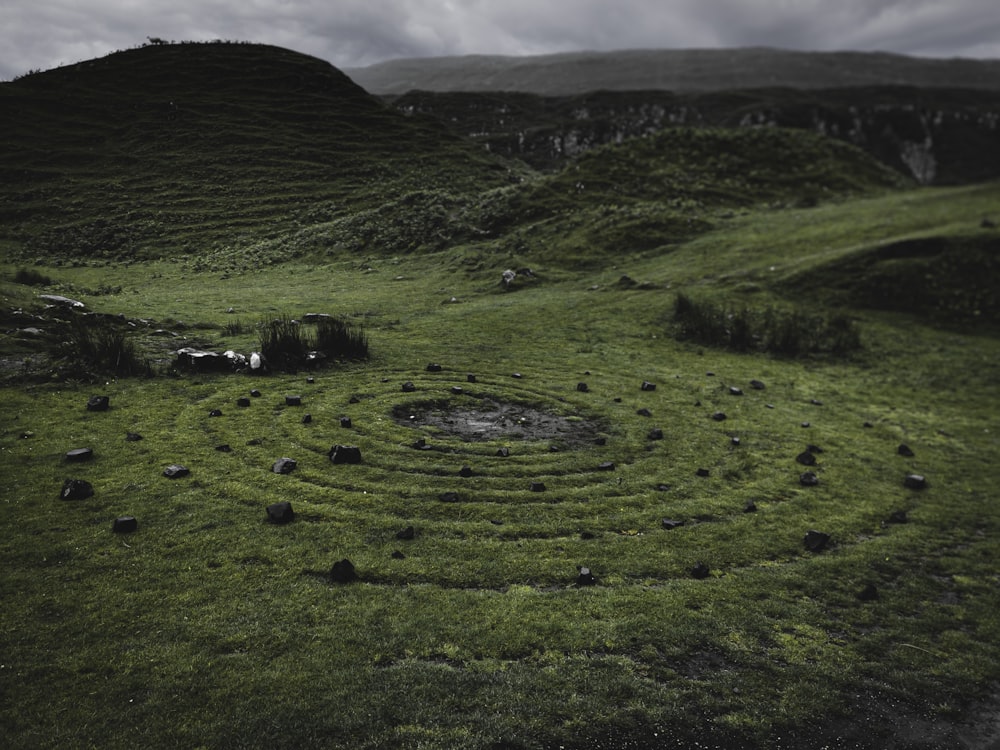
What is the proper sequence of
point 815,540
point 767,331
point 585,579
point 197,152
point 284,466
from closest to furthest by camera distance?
point 585,579 < point 815,540 < point 284,466 < point 767,331 < point 197,152

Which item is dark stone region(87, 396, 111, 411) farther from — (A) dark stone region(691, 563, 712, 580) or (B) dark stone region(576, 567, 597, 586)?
(A) dark stone region(691, 563, 712, 580)

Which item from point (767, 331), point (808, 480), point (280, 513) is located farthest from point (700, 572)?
point (767, 331)

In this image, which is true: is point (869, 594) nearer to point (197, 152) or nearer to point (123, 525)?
point (123, 525)

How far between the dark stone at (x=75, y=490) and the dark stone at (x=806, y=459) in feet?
57.1

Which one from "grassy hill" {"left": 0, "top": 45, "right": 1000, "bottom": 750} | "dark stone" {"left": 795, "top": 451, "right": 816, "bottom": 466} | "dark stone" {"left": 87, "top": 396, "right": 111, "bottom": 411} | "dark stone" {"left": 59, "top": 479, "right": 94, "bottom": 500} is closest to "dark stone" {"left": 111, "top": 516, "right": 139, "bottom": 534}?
"grassy hill" {"left": 0, "top": 45, "right": 1000, "bottom": 750}

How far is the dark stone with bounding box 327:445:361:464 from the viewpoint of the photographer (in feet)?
44.7

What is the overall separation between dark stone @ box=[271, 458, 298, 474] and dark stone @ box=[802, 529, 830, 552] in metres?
11.4

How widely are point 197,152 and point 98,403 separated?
7902 centimetres

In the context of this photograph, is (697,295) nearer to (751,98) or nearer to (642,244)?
(642,244)

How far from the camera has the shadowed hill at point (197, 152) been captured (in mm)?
62844

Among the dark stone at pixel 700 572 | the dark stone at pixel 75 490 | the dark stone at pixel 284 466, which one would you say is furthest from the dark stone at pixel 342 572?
the dark stone at pixel 700 572

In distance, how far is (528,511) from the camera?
12148 mm

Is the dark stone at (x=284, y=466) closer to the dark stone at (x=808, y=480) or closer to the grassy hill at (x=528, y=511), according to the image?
the grassy hill at (x=528, y=511)

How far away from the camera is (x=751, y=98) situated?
19962 centimetres
